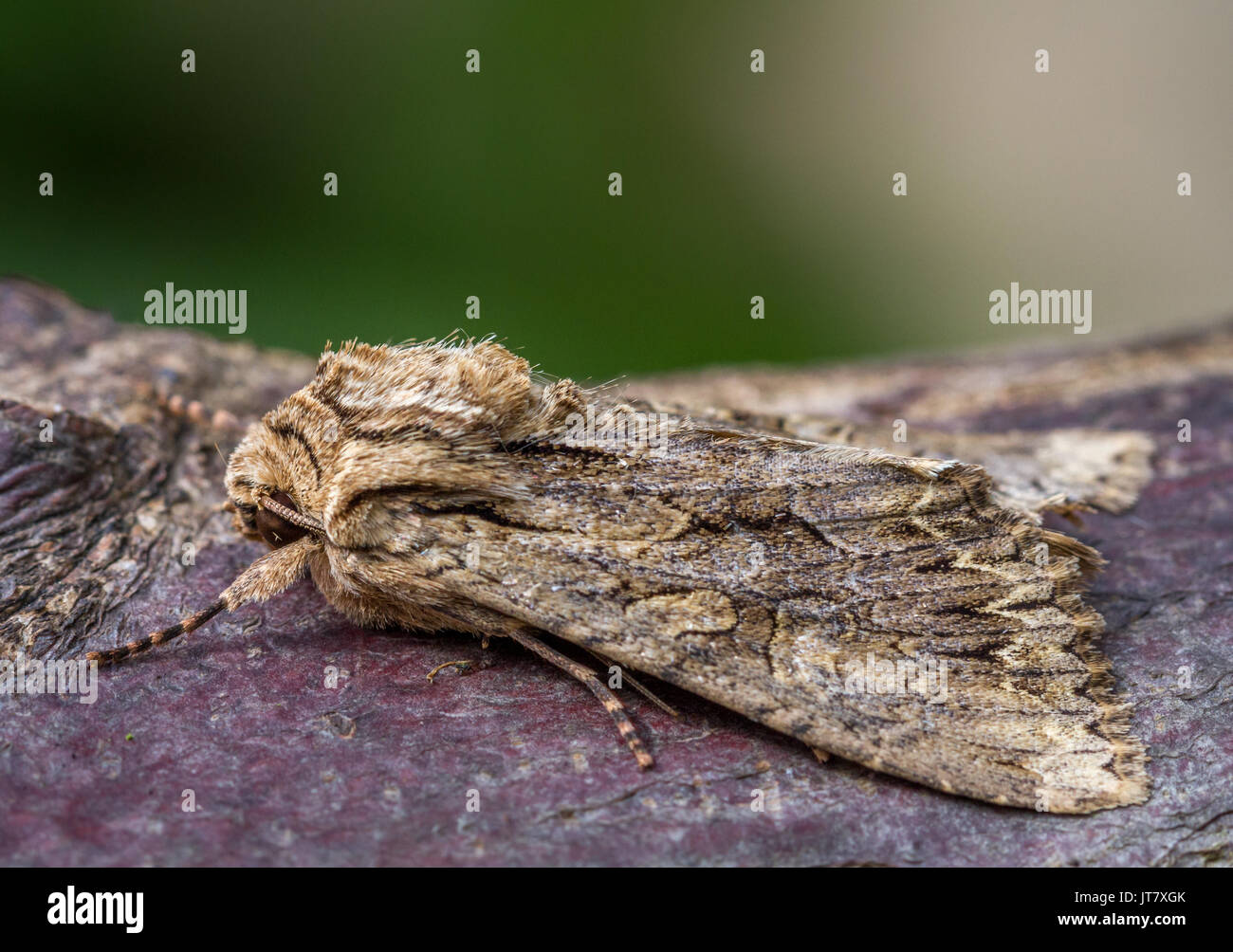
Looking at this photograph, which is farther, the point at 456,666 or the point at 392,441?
the point at 456,666

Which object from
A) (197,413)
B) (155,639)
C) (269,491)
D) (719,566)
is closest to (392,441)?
(269,491)

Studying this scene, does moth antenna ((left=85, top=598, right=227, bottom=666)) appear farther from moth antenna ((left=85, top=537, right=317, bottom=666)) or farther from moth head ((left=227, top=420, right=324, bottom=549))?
moth head ((left=227, top=420, right=324, bottom=549))

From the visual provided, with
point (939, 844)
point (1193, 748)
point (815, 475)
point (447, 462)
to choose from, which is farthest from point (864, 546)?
point (447, 462)

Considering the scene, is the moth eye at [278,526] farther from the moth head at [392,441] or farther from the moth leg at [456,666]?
the moth leg at [456,666]

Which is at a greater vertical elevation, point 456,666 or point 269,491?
point 269,491

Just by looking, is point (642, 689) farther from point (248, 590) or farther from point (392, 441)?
point (248, 590)

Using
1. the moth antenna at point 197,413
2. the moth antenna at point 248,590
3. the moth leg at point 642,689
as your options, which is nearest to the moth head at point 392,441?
the moth antenna at point 248,590
